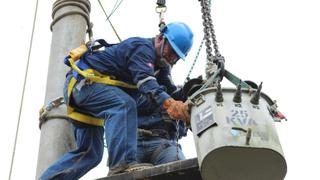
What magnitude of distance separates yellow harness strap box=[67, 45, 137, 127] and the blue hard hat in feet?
1.39

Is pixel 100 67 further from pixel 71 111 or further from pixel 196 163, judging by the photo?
pixel 196 163

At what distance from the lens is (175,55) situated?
19.5 feet

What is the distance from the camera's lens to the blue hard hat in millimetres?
5900

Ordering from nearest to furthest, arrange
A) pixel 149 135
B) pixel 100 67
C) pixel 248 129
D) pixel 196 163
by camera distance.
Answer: pixel 248 129
pixel 196 163
pixel 100 67
pixel 149 135

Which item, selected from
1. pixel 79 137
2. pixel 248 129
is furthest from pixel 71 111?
pixel 248 129

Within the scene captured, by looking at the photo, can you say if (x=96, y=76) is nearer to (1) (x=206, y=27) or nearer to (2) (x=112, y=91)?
(2) (x=112, y=91)

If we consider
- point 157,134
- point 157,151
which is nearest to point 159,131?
point 157,134

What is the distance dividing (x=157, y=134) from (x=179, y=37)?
95 cm

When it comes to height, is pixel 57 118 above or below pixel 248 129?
above

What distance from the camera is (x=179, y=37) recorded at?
5.92m

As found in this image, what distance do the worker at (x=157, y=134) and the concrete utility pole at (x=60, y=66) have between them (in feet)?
2.05

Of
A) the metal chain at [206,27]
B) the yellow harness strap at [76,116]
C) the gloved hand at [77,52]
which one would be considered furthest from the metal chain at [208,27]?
the yellow harness strap at [76,116]

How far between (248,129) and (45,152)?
6.19 feet

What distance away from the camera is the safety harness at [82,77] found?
580 cm
